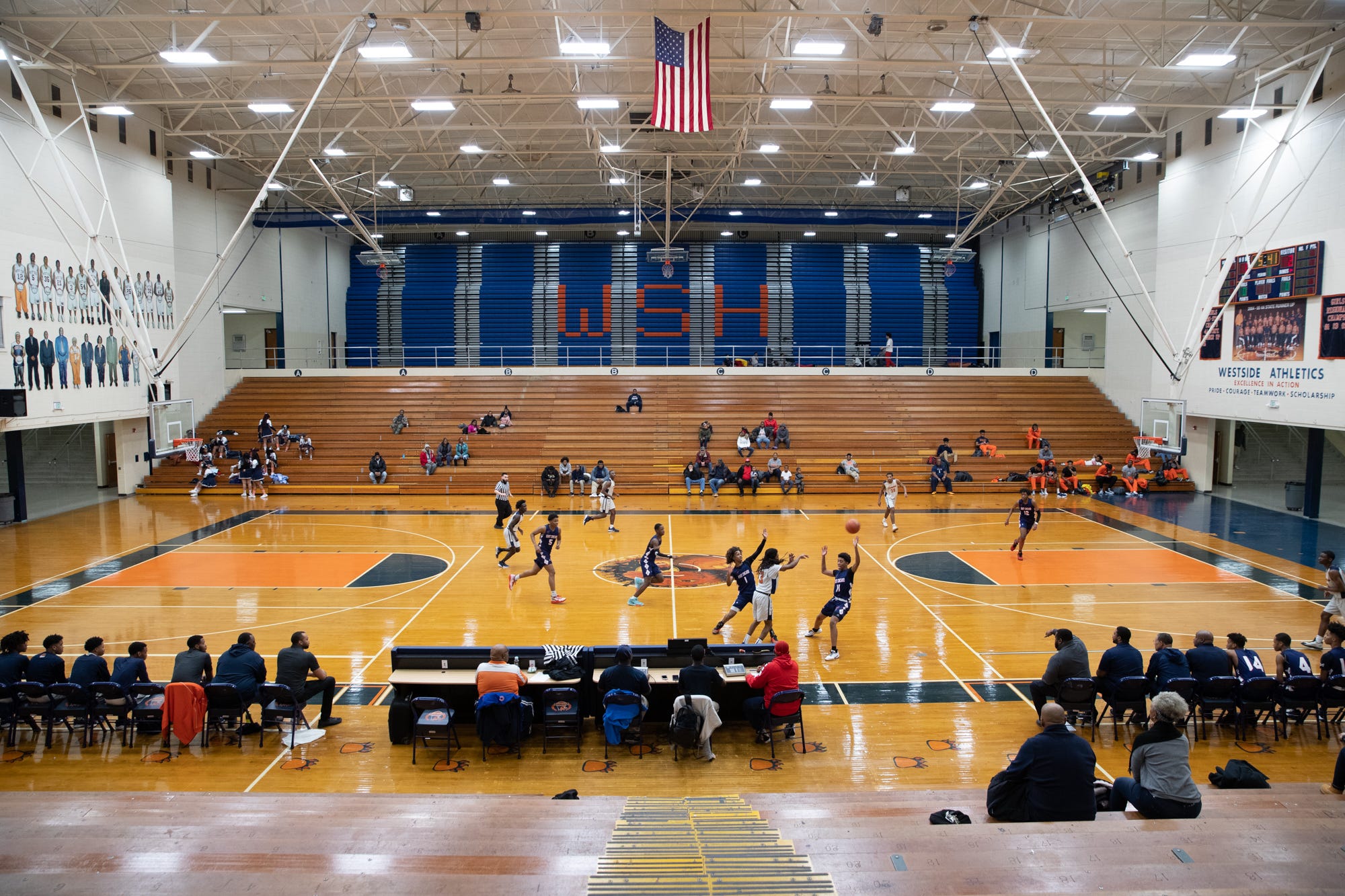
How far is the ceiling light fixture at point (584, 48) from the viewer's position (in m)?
17.4

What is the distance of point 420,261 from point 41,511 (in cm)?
2248

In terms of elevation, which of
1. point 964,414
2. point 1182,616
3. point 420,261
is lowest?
point 1182,616

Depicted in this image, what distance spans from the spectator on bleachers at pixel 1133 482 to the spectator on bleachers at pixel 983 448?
417 centimetres

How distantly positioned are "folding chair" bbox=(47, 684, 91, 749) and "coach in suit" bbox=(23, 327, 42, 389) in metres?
16.0

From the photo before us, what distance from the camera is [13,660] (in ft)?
31.0

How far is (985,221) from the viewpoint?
135 ft

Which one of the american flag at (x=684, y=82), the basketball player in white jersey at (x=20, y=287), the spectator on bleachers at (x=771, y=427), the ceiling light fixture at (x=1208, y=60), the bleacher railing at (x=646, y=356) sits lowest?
the spectator on bleachers at (x=771, y=427)

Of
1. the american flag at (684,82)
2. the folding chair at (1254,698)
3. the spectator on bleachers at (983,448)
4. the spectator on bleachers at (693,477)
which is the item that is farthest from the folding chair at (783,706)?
the spectator on bleachers at (983,448)

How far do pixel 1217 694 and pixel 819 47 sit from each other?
14007 millimetres

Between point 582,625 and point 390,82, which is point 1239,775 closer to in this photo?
point 582,625

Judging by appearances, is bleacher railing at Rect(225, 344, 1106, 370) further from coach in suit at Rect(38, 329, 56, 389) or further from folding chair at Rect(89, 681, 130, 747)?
folding chair at Rect(89, 681, 130, 747)

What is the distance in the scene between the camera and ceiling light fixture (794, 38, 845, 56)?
17406 millimetres

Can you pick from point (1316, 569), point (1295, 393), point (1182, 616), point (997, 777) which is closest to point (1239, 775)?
point (997, 777)

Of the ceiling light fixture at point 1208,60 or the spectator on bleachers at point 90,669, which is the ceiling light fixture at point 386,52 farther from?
the ceiling light fixture at point 1208,60
